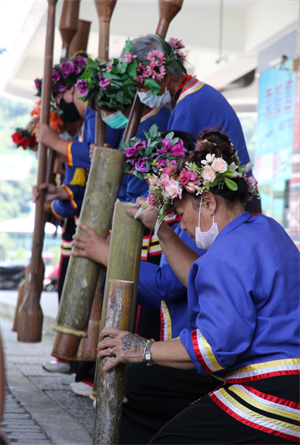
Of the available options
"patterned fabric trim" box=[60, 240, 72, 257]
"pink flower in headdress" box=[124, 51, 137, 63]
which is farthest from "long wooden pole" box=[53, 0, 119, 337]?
"patterned fabric trim" box=[60, 240, 72, 257]

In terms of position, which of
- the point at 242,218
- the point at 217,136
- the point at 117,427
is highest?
Result: the point at 217,136

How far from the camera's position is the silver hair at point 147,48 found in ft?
8.50

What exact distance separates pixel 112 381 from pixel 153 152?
93 cm

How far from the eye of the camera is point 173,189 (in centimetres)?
189

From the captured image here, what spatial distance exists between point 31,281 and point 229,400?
1890 millimetres

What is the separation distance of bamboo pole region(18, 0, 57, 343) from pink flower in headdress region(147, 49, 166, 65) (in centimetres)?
102

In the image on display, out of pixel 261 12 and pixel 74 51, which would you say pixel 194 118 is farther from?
pixel 261 12

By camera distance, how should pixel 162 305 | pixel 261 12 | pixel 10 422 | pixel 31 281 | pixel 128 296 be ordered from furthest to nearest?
pixel 261 12
pixel 31 281
pixel 10 422
pixel 162 305
pixel 128 296

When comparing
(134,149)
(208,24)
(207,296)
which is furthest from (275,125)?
(207,296)

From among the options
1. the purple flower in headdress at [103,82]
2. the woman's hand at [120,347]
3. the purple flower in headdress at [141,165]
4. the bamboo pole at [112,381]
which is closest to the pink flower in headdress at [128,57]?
the purple flower in headdress at [103,82]

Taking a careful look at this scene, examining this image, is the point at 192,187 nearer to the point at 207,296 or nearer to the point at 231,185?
the point at 231,185

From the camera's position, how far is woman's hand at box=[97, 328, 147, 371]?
71.8 inches

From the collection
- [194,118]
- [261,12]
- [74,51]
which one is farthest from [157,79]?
[261,12]

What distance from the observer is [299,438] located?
1678 millimetres
